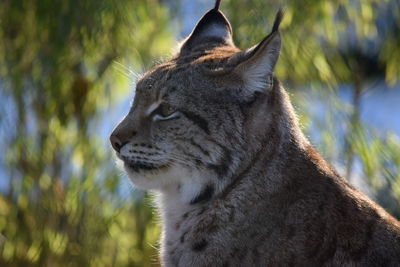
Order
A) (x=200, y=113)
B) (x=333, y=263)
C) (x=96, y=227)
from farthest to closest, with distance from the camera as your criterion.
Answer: (x=96, y=227) < (x=200, y=113) < (x=333, y=263)

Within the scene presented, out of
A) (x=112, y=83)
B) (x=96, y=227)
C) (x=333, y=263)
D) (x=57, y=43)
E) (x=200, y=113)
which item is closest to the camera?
(x=333, y=263)

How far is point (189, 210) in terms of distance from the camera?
3398 mm

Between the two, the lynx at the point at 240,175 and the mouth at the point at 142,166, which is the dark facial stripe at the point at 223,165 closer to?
the lynx at the point at 240,175

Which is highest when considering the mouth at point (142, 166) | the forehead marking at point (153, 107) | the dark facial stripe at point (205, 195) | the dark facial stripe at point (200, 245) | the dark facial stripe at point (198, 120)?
the forehead marking at point (153, 107)

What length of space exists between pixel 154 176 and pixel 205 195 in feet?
0.72

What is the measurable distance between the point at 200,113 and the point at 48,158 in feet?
11.0

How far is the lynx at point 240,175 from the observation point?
3.14m

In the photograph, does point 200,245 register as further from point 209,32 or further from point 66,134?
point 66,134

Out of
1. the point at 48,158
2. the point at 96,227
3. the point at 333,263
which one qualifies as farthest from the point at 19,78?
the point at 333,263

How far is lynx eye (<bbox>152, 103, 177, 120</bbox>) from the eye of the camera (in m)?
3.37

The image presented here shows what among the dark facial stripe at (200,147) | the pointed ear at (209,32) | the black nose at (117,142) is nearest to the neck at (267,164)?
the dark facial stripe at (200,147)

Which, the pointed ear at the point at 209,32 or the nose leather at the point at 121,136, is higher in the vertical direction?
the pointed ear at the point at 209,32

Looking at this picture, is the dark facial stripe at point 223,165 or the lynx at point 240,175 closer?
the lynx at point 240,175

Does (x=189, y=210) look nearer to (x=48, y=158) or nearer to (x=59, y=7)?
(x=59, y=7)
